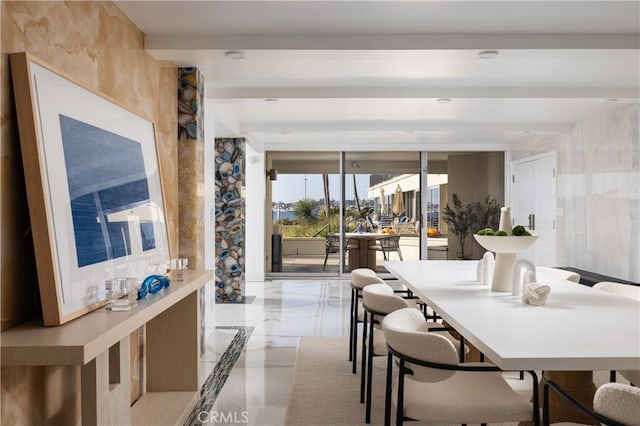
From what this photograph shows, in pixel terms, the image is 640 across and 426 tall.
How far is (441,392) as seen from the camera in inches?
75.5

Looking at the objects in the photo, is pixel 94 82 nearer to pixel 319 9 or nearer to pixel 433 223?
pixel 319 9

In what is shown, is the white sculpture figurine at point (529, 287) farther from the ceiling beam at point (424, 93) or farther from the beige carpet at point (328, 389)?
the ceiling beam at point (424, 93)

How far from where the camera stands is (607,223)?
544cm

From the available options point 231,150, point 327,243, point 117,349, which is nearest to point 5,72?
point 117,349

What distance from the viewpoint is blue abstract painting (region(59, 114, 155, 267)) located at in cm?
200

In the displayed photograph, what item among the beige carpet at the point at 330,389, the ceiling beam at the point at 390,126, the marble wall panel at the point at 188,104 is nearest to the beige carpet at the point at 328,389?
the beige carpet at the point at 330,389

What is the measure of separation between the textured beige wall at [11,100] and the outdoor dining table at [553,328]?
164 centimetres

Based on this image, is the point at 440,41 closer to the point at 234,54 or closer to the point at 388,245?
the point at 234,54

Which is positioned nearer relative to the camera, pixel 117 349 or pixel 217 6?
pixel 117 349

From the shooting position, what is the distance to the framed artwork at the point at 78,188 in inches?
69.7

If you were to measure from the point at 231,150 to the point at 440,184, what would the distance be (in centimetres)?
394

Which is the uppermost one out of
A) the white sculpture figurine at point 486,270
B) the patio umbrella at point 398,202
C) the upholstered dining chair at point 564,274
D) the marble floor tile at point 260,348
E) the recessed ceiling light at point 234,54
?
the recessed ceiling light at point 234,54

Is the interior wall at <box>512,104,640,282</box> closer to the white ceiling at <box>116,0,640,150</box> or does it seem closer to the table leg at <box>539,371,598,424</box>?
the white ceiling at <box>116,0,640,150</box>

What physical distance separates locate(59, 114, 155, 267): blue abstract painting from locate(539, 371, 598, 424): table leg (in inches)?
80.9
